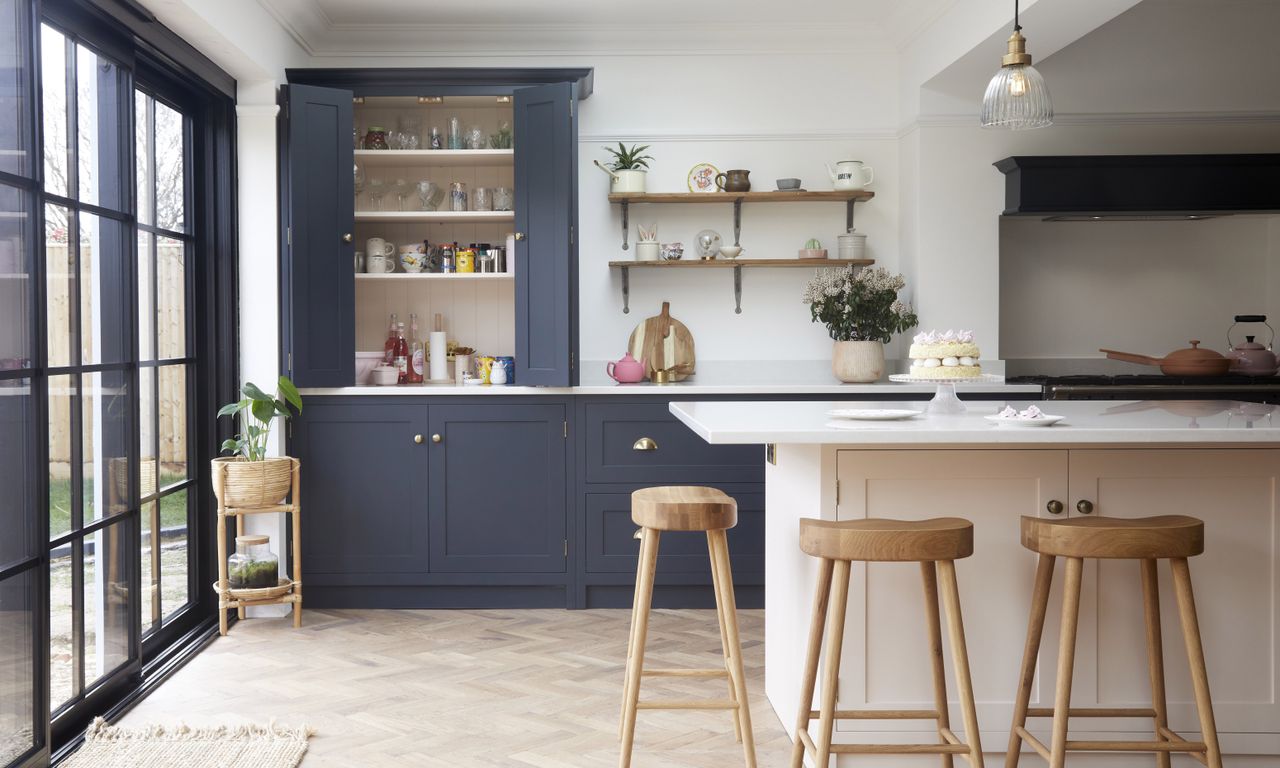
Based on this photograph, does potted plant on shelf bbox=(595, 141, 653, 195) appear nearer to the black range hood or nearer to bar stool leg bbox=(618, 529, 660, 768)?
the black range hood

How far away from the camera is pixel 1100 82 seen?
4.64 metres

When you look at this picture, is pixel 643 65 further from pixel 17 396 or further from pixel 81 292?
pixel 17 396

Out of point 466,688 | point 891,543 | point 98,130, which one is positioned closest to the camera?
point 891,543

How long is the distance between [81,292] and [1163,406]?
334 cm

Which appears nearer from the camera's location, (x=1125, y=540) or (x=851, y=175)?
(x=1125, y=540)

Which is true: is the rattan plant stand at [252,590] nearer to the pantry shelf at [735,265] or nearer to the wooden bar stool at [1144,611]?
the pantry shelf at [735,265]

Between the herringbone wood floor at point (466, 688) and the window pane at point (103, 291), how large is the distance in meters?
1.14

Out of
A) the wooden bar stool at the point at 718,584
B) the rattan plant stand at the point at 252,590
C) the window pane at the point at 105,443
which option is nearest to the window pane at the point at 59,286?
the window pane at the point at 105,443

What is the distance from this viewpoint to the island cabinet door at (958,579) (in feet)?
8.76

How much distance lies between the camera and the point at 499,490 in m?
4.40

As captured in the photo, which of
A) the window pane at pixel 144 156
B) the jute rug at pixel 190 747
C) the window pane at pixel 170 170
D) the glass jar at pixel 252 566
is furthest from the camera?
the glass jar at pixel 252 566

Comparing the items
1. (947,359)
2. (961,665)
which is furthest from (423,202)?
(961,665)

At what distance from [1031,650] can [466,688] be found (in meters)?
1.80

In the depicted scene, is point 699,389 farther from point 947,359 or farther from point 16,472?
point 16,472
